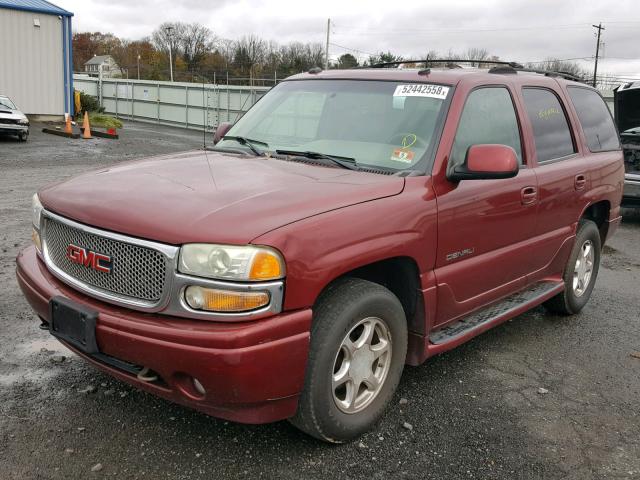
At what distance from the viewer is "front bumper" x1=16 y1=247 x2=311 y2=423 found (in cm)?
248

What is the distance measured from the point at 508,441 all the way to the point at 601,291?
3.45 metres

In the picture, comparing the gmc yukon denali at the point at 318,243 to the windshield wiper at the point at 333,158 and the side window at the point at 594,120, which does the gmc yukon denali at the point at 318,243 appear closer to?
Result: the windshield wiper at the point at 333,158

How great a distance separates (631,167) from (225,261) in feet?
30.3

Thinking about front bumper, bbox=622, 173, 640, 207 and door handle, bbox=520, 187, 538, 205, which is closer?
door handle, bbox=520, 187, 538, 205

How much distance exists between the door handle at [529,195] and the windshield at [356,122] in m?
0.85

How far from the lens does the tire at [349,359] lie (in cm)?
278

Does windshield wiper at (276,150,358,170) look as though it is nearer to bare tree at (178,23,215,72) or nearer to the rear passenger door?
the rear passenger door

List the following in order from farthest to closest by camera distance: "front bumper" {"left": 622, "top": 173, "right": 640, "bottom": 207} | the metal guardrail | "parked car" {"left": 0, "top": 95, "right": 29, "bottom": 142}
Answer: the metal guardrail, "parked car" {"left": 0, "top": 95, "right": 29, "bottom": 142}, "front bumper" {"left": 622, "top": 173, "right": 640, "bottom": 207}

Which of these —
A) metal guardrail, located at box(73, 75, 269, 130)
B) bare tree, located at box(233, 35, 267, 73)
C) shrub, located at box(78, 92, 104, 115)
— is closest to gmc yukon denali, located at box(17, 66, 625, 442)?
metal guardrail, located at box(73, 75, 269, 130)

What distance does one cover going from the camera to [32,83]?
25.9 meters

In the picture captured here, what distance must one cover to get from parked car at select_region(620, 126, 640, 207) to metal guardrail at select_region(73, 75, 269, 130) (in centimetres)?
1672

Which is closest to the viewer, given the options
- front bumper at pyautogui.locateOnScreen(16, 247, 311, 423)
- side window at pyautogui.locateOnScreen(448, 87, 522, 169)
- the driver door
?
front bumper at pyautogui.locateOnScreen(16, 247, 311, 423)

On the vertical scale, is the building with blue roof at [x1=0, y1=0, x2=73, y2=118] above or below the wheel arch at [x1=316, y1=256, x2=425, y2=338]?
above

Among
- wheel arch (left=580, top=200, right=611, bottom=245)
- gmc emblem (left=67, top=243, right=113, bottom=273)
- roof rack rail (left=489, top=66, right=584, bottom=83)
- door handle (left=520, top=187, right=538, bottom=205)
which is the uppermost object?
roof rack rail (left=489, top=66, right=584, bottom=83)
